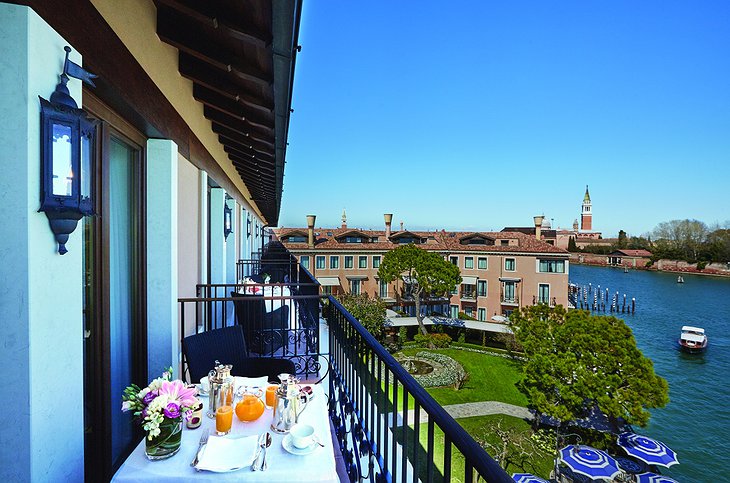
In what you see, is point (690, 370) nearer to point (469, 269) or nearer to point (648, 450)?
point (469, 269)

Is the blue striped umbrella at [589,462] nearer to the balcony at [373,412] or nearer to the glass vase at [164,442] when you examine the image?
the balcony at [373,412]

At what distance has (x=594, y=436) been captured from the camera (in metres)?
14.3

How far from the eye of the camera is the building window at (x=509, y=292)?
29734mm

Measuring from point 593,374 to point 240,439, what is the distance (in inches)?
599

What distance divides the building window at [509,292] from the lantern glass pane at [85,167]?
A: 3138cm

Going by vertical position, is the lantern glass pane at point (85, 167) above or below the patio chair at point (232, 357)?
above

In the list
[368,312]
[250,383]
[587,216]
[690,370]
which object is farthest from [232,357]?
[587,216]

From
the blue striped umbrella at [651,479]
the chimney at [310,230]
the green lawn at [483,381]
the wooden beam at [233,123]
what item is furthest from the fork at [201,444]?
the chimney at [310,230]

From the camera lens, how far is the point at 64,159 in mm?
1474

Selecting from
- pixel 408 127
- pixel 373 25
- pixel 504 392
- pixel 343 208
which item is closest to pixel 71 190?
pixel 373 25

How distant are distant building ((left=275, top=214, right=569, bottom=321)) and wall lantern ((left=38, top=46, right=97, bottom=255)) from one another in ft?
91.8

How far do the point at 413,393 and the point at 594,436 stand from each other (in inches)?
681

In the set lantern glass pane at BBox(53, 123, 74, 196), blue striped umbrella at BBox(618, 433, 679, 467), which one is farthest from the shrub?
lantern glass pane at BBox(53, 123, 74, 196)

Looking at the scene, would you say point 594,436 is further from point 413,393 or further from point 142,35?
point 142,35
